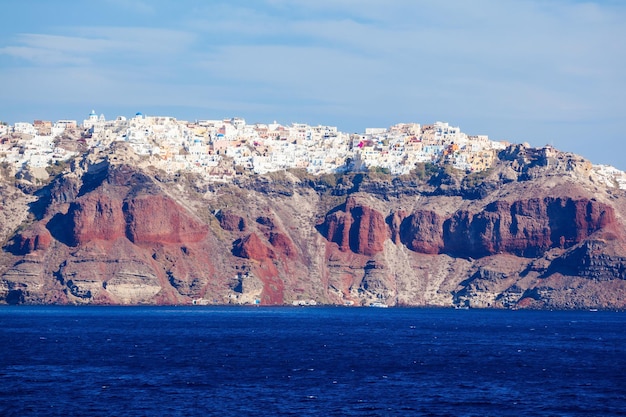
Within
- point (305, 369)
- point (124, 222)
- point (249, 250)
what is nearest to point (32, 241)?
point (124, 222)

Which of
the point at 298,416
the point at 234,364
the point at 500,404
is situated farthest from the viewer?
the point at 234,364

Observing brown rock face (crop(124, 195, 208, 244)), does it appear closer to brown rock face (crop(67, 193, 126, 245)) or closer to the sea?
brown rock face (crop(67, 193, 126, 245))

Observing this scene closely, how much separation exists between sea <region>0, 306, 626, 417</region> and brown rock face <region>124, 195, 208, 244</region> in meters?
45.8

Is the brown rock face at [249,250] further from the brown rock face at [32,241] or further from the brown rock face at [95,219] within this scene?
the brown rock face at [32,241]

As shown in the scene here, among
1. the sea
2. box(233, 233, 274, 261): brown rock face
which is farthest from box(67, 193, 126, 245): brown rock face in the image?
the sea

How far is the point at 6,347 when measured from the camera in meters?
104

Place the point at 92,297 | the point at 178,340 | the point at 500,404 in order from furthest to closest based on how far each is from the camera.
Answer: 1. the point at 92,297
2. the point at 178,340
3. the point at 500,404

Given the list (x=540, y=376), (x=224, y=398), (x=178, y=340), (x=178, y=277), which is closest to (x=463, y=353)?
(x=540, y=376)

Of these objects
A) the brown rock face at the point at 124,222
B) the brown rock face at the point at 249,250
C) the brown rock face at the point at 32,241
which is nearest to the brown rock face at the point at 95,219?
the brown rock face at the point at 124,222

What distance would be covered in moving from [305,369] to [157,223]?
368ft

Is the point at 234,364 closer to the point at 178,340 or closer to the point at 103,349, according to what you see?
the point at 103,349

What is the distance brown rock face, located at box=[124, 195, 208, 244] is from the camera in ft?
644

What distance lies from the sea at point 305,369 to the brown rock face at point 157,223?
1801 inches

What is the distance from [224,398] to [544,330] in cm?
7803
